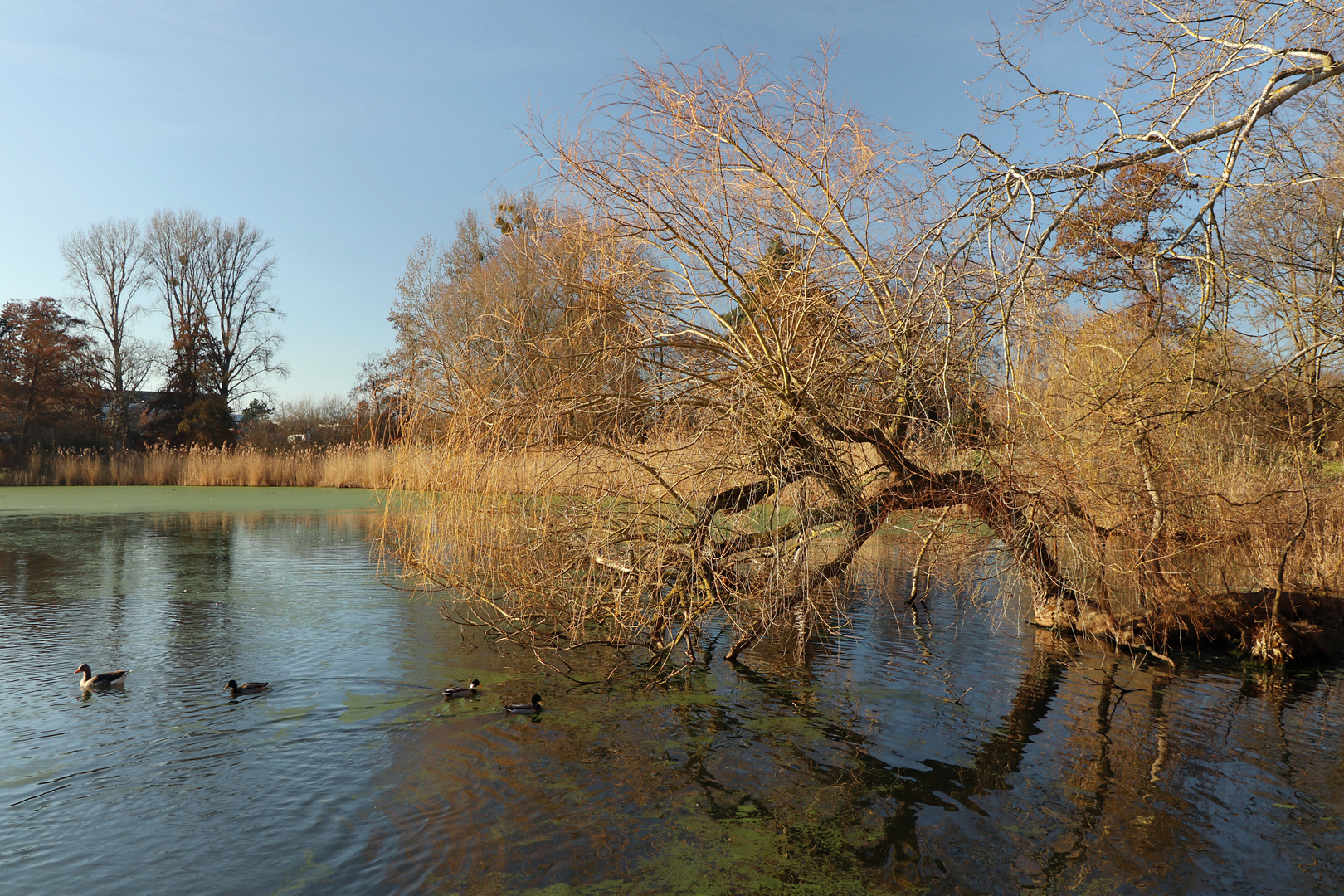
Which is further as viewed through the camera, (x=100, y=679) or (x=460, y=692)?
(x=460, y=692)

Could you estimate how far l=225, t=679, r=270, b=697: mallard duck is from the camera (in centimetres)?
608

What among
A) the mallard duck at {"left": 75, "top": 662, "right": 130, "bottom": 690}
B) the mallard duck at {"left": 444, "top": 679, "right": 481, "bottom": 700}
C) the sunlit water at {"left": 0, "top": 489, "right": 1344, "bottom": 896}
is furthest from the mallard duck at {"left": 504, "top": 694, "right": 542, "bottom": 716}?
the mallard duck at {"left": 75, "top": 662, "right": 130, "bottom": 690}

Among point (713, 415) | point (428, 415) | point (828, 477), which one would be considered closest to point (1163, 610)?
point (828, 477)

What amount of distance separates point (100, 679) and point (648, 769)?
4217 mm

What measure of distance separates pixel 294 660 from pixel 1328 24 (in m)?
9.33

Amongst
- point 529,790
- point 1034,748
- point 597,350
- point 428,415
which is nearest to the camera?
point 529,790

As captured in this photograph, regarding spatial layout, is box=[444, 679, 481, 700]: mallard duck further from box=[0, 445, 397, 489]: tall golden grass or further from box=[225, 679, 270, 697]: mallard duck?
box=[0, 445, 397, 489]: tall golden grass

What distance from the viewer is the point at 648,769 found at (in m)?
5.04

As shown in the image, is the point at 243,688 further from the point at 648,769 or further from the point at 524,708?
the point at 648,769

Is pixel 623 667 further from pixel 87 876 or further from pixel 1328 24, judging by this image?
pixel 1328 24

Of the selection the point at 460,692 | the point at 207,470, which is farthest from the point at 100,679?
the point at 207,470

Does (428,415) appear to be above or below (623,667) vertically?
above

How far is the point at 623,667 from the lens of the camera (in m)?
7.21

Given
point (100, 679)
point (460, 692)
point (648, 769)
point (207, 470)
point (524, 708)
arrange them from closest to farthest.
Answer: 1. point (648, 769)
2. point (524, 708)
3. point (100, 679)
4. point (460, 692)
5. point (207, 470)
